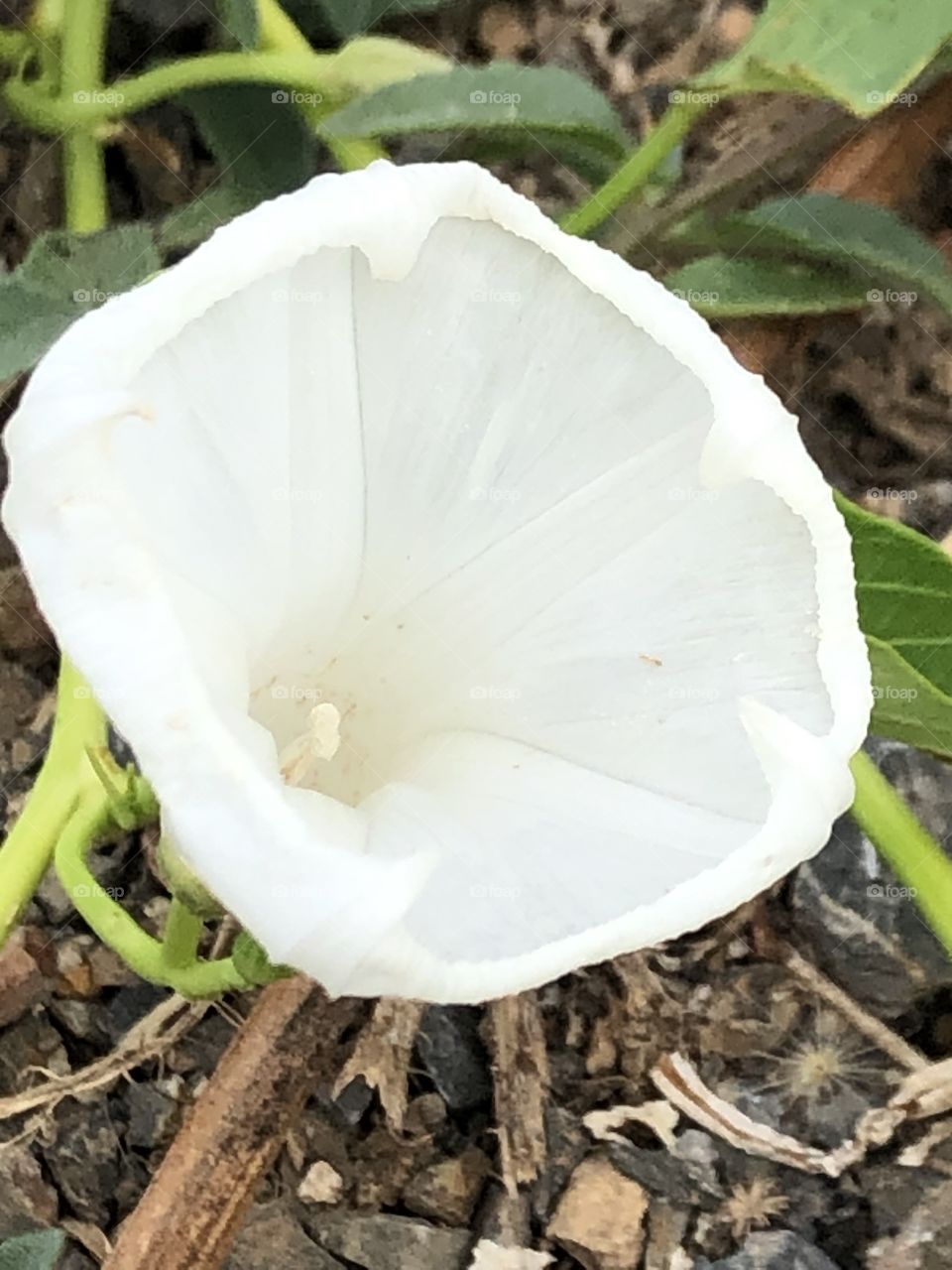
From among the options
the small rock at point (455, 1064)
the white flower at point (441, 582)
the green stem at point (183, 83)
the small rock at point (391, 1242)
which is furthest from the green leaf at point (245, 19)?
the small rock at point (391, 1242)

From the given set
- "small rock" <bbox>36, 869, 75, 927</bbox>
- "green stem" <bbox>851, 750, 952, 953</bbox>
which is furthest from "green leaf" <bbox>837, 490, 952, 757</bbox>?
"small rock" <bbox>36, 869, 75, 927</bbox>

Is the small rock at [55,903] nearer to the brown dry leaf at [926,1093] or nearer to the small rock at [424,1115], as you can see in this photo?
the small rock at [424,1115]

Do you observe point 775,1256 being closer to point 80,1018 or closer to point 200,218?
point 80,1018

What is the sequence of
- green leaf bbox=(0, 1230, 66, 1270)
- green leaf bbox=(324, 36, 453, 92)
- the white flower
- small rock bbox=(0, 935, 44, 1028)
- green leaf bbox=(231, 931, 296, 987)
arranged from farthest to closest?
small rock bbox=(0, 935, 44, 1028)
green leaf bbox=(324, 36, 453, 92)
green leaf bbox=(0, 1230, 66, 1270)
green leaf bbox=(231, 931, 296, 987)
the white flower

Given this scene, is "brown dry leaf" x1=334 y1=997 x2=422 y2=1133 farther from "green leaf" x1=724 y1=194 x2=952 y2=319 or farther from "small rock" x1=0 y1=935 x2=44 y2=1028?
"green leaf" x1=724 y1=194 x2=952 y2=319

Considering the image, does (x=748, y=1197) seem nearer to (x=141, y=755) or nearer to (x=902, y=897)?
(x=902, y=897)
